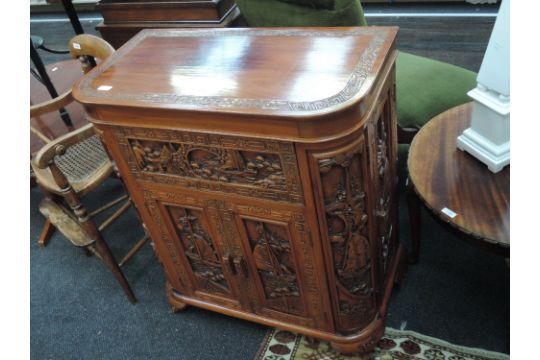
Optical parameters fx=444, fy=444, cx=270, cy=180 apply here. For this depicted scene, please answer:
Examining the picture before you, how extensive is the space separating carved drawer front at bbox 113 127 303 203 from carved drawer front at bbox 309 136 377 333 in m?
0.07

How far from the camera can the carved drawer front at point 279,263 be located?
121cm

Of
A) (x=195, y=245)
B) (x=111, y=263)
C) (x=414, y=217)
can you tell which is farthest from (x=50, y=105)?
(x=414, y=217)

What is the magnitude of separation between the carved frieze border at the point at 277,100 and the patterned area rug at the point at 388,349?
0.97 metres

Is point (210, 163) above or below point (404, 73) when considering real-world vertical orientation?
above

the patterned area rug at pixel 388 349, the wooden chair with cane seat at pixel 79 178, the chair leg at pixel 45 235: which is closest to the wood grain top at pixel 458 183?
the patterned area rug at pixel 388 349

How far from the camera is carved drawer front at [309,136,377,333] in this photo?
104 cm

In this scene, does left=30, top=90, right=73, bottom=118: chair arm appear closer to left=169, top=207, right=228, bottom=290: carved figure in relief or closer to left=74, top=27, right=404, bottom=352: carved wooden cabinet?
left=74, top=27, right=404, bottom=352: carved wooden cabinet

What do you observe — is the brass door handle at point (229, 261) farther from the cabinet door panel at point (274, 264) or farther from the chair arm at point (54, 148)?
the chair arm at point (54, 148)

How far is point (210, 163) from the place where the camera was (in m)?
1.15

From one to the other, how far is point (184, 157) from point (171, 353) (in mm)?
871

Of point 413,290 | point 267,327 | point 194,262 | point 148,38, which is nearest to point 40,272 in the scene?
point 194,262

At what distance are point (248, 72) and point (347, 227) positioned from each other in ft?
1.57

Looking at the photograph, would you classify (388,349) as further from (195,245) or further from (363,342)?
(195,245)

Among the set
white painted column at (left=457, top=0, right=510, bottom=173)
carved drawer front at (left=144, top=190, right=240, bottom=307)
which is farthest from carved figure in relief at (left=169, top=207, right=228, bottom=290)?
white painted column at (left=457, top=0, right=510, bottom=173)
